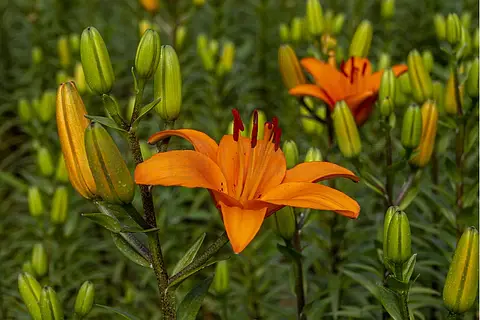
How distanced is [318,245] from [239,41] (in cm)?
181

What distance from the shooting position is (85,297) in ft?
4.17

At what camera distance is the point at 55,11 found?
315 centimetres

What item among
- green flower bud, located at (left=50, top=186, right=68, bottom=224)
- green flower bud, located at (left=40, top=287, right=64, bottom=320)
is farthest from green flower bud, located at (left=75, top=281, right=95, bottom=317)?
green flower bud, located at (left=50, top=186, right=68, bottom=224)

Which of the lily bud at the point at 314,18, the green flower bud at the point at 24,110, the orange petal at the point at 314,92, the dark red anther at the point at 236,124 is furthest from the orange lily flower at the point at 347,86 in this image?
the green flower bud at the point at 24,110

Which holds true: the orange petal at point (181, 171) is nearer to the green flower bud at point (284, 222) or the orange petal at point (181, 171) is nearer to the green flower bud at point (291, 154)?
the green flower bud at point (284, 222)

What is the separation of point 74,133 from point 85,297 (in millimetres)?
338

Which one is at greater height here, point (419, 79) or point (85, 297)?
point (419, 79)

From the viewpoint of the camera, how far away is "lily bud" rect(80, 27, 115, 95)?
1.09 meters

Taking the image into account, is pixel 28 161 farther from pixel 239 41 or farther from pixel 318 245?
pixel 318 245

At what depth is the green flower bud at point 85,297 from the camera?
1271mm

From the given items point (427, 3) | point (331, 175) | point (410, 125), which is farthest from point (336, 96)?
point (427, 3)

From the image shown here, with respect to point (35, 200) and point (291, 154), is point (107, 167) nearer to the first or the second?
point (291, 154)

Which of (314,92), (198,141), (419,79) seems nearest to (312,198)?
(198,141)

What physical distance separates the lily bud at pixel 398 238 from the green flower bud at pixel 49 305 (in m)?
0.60
